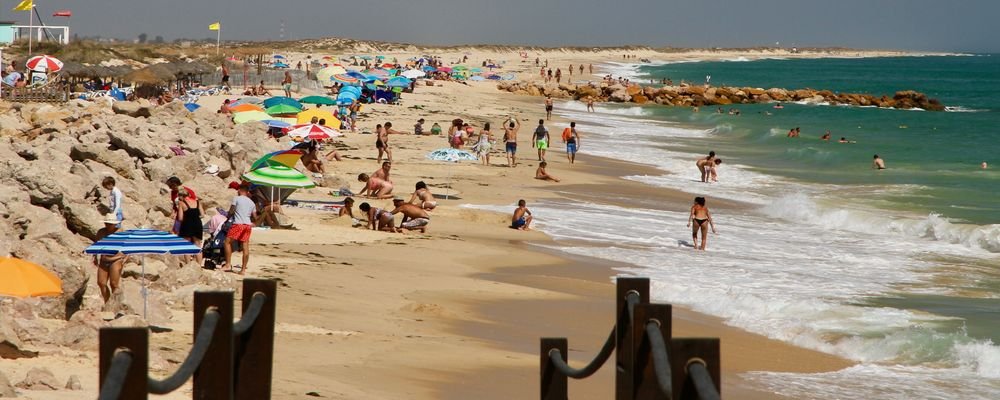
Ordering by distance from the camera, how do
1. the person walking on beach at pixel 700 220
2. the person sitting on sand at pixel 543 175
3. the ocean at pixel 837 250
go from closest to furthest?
the ocean at pixel 837 250 → the person walking on beach at pixel 700 220 → the person sitting on sand at pixel 543 175

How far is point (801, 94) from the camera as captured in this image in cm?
7612

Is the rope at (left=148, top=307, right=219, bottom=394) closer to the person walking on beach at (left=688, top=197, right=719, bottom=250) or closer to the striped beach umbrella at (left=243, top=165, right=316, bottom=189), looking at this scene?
the striped beach umbrella at (left=243, top=165, right=316, bottom=189)

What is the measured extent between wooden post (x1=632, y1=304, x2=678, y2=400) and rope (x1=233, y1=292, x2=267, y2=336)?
1263 millimetres

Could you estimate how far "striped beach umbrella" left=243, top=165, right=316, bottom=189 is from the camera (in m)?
16.2

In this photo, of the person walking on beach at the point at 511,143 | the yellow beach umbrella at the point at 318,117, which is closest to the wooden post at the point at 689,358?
the person walking on beach at the point at 511,143

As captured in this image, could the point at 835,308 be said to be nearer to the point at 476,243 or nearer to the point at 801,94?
the point at 476,243

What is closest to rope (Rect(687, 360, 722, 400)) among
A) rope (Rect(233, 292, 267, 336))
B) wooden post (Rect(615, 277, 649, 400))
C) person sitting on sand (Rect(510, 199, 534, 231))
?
wooden post (Rect(615, 277, 649, 400))

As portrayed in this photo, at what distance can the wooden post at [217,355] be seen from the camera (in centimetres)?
388

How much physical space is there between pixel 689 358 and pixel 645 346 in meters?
0.83

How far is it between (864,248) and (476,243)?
6185 millimetres

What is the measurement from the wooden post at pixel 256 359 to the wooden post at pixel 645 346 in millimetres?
1233

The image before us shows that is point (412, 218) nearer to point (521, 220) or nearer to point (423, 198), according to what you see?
point (423, 198)

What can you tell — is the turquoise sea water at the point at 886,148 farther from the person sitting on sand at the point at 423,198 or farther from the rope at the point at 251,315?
the rope at the point at 251,315

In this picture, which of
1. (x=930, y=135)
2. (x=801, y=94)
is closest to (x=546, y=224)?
(x=930, y=135)
